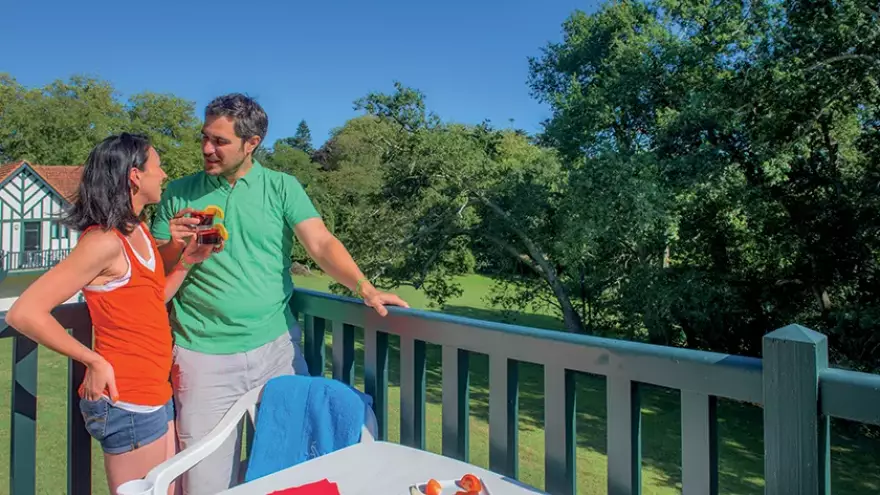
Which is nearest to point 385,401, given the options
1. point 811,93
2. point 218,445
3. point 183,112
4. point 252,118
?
point 218,445

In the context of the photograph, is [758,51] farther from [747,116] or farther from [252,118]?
[252,118]

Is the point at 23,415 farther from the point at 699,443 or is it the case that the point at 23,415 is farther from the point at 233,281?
the point at 699,443

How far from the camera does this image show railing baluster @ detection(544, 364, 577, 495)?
4.51 ft

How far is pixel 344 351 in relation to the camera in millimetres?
2008

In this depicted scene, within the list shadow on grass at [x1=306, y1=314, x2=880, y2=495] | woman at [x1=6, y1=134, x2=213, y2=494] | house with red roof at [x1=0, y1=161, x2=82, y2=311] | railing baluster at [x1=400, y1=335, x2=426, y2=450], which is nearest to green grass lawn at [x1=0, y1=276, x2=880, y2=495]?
shadow on grass at [x1=306, y1=314, x2=880, y2=495]

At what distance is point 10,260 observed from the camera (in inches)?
736

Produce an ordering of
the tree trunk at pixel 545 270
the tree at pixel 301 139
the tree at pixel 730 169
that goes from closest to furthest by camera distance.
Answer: the tree at pixel 730 169
the tree trunk at pixel 545 270
the tree at pixel 301 139

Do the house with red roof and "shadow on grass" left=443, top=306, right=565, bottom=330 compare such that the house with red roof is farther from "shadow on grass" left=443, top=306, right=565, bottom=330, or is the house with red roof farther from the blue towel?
the blue towel

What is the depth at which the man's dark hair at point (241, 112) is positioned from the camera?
5.90ft

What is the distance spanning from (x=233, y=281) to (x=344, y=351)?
0.44m

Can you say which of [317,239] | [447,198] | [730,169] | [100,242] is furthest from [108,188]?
[447,198]

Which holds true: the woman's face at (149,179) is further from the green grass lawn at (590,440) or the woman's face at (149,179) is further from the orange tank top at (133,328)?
the green grass lawn at (590,440)

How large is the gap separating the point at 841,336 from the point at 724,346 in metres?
1.94

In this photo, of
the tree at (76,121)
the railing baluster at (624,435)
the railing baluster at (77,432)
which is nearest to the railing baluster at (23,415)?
the railing baluster at (77,432)
